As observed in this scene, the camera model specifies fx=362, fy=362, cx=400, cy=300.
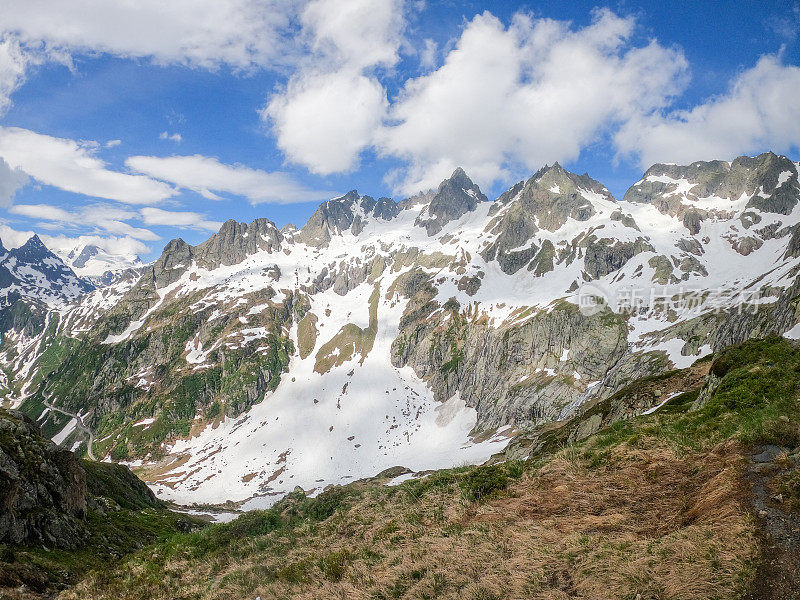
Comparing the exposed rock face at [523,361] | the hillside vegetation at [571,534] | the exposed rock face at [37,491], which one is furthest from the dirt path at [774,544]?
the exposed rock face at [523,361]

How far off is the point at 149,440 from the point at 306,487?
106541 millimetres

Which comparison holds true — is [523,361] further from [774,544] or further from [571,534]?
[774,544]

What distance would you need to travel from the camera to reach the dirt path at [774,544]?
6102mm

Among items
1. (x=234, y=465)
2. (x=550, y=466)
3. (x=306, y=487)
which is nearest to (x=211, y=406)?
(x=234, y=465)

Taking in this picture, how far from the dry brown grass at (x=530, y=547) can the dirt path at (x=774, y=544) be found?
25 centimetres

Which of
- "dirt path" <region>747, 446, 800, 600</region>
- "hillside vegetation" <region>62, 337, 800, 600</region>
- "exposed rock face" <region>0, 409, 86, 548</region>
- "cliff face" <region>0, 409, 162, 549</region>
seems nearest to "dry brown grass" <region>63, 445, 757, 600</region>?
"hillside vegetation" <region>62, 337, 800, 600</region>

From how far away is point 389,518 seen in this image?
13.9 metres

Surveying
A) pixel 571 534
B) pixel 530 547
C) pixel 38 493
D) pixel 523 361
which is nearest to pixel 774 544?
pixel 571 534

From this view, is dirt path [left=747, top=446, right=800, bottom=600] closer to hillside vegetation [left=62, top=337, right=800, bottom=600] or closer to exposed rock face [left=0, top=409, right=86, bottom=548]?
hillside vegetation [left=62, top=337, right=800, bottom=600]

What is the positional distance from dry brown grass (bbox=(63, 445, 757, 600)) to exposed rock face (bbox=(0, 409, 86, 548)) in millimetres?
14020

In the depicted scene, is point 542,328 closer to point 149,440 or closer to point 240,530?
point 240,530

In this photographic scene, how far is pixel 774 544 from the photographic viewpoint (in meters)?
6.83

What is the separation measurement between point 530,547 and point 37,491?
3532 centimetres

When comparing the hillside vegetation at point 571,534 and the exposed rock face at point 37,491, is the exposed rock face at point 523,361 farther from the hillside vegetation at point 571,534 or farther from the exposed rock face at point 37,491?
the exposed rock face at point 37,491
